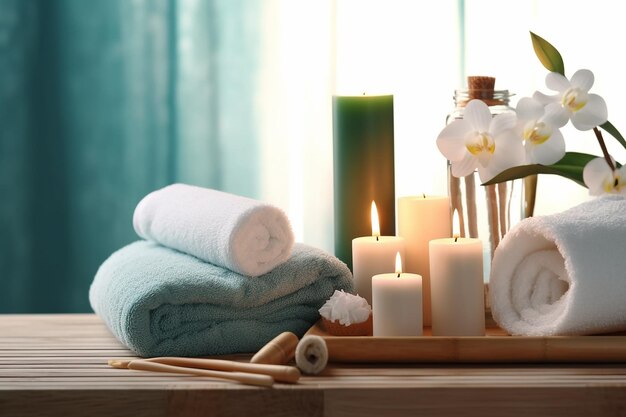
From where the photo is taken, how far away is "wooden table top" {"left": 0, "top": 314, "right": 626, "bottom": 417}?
69 cm

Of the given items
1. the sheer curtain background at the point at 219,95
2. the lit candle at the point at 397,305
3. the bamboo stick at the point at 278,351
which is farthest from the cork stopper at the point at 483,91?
the sheer curtain background at the point at 219,95

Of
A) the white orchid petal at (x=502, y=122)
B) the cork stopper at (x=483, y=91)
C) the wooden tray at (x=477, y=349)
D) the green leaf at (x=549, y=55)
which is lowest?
the wooden tray at (x=477, y=349)

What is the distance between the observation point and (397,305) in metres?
0.80

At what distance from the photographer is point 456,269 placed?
82 cm

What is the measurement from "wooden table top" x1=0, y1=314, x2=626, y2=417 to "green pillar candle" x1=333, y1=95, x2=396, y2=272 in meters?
0.23

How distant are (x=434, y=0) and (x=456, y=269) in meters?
1.00

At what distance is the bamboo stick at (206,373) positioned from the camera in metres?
0.71

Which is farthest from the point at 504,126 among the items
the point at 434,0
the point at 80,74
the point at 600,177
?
the point at 80,74

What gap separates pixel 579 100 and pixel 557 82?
0.09ft

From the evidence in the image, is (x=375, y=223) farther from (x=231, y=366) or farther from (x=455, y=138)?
(x=231, y=366)

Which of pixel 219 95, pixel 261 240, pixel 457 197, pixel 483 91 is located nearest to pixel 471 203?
pixel 457 197

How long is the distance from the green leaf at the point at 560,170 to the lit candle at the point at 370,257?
0.11m

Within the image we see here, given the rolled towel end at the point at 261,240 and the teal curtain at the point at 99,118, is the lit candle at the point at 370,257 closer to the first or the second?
the rolled towel end at the point at 261,240

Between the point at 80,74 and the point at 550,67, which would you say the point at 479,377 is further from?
the point at 80,74
